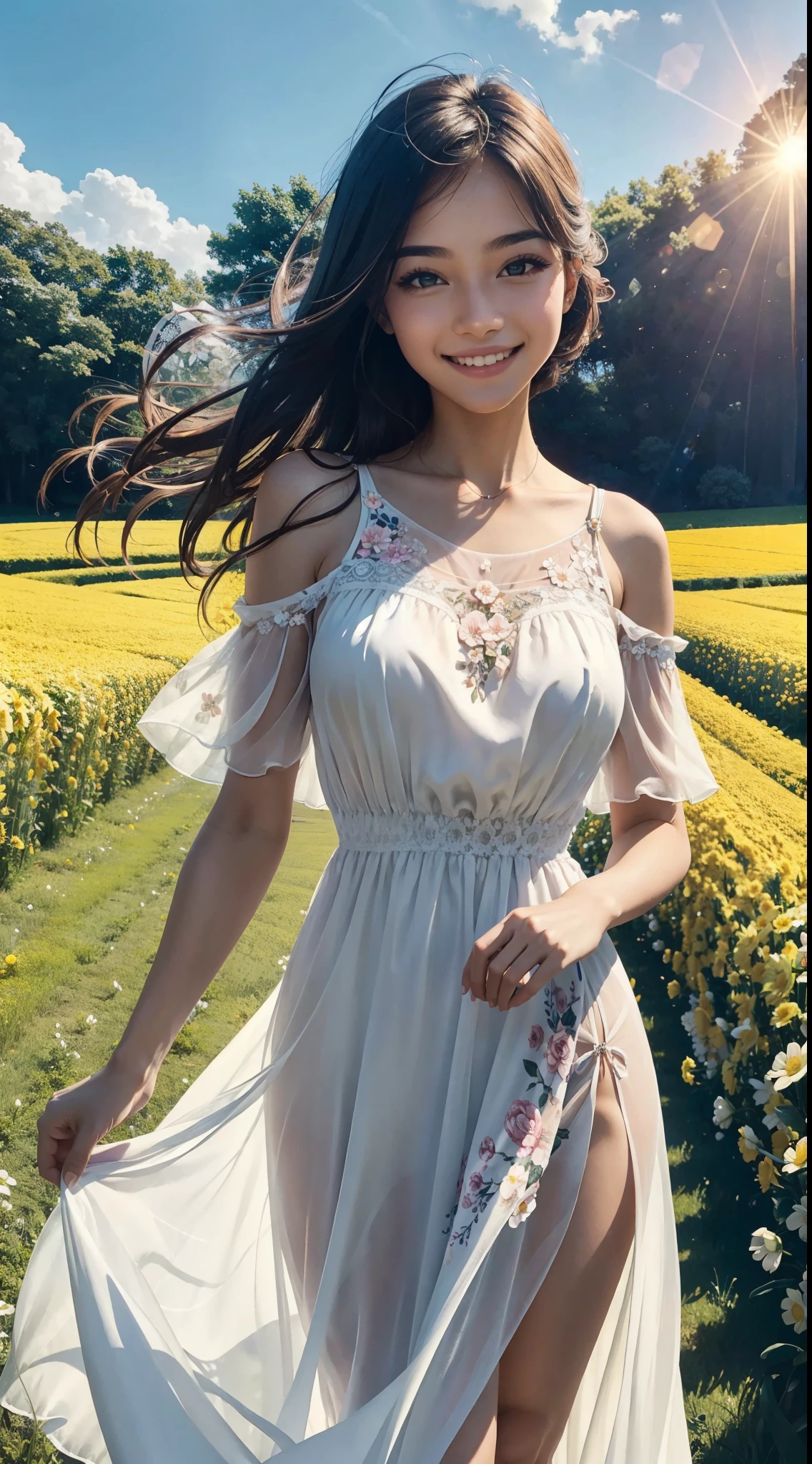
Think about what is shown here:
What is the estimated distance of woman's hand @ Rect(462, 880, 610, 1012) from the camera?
3.92 feet

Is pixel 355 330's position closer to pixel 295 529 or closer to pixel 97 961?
pixel 295 529

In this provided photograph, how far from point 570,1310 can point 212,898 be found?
2.37 ft

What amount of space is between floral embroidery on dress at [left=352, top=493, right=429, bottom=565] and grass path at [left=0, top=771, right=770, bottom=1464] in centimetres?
130

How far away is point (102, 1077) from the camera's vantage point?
1381 mm

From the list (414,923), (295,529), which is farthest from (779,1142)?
(295,529)

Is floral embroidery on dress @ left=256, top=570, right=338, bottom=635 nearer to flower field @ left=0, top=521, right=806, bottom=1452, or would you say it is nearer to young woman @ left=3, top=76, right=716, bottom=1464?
young woman @ left=3, top=76, right=716, bottom=1464

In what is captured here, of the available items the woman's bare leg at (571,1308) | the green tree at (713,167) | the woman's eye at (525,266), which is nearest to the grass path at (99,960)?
the woman's bare leg at (571,1308)

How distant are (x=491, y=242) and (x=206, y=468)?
0.62m

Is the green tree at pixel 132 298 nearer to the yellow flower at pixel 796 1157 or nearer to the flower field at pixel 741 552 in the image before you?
the flower field at pixel 741 552

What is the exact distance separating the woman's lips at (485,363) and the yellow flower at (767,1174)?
1.73 metres

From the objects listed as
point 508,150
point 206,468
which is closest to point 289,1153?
point 206,468

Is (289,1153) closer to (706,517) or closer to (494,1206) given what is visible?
(494,1206)

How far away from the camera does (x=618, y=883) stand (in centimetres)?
143

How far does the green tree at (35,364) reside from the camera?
8.18 ft
